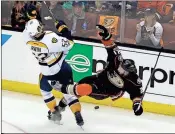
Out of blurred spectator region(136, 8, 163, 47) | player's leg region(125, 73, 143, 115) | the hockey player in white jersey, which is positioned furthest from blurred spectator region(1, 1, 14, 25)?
player's leg region(125, 73, 143, 115)

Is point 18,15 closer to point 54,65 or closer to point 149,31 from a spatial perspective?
point 54,65

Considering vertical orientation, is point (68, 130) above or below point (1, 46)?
below

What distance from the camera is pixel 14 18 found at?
195 inches

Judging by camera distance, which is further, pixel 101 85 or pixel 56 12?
pixel 56 12

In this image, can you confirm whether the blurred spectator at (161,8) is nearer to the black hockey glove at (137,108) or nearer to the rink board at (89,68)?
the rink board at (89,68)

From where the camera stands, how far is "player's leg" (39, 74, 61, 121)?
175 inches

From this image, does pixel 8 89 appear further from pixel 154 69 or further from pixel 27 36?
pixel 154 69

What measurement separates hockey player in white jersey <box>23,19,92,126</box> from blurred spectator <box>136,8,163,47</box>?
0.60m

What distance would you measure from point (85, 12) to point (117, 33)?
0.31 metres

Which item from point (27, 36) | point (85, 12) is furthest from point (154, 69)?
point (27, 36)

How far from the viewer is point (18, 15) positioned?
4895mm

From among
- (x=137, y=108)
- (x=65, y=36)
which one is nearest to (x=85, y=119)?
(x=137, y=108)

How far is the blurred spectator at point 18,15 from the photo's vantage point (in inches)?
191

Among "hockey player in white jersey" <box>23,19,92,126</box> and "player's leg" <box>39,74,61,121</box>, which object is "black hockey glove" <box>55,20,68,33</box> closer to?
"hockey player in white jersey" <box>23,19,92,126</box>
